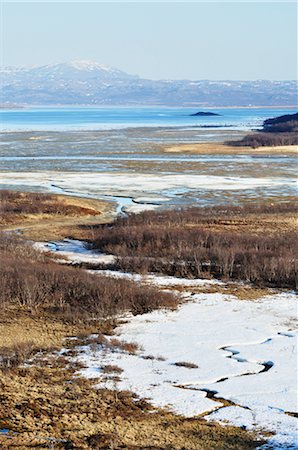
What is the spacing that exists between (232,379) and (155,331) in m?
2.96

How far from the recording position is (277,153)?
70125 millimetres

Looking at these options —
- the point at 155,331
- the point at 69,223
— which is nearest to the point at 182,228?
the point at 69,223

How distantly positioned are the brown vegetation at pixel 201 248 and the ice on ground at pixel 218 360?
242 centimetres

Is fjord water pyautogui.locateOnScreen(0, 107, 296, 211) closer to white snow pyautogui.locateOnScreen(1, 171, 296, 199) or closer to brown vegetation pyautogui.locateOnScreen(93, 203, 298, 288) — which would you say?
white snow pyautogui.locateOnScreen(1, 171, 296, 199)

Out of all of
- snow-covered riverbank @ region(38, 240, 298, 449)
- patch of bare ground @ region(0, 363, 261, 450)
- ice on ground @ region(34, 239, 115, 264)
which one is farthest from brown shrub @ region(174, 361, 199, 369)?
ice on ground @ region(34, 239, 115, 264)

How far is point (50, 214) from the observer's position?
109 feet

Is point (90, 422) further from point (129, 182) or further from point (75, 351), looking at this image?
point (129, 182)

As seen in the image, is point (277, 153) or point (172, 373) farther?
point (277, 153)

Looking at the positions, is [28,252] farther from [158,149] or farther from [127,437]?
[158,149]

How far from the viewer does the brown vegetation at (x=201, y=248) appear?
20.1 metres

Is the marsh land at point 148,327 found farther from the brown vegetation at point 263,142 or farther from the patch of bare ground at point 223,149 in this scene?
the brown vegetation at point 263,142

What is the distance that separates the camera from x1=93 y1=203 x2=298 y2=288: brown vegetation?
20062 millimetres

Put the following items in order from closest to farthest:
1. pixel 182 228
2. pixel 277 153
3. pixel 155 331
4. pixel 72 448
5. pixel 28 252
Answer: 1. pixel 72 448
2. pixel 155 331
3. pixel 28 252
4. pixel 182 228
5. pixel 277 153

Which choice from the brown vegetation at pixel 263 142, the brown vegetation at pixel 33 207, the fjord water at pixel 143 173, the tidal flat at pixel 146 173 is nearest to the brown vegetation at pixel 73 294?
the brown vegetation at pixel 33 207
